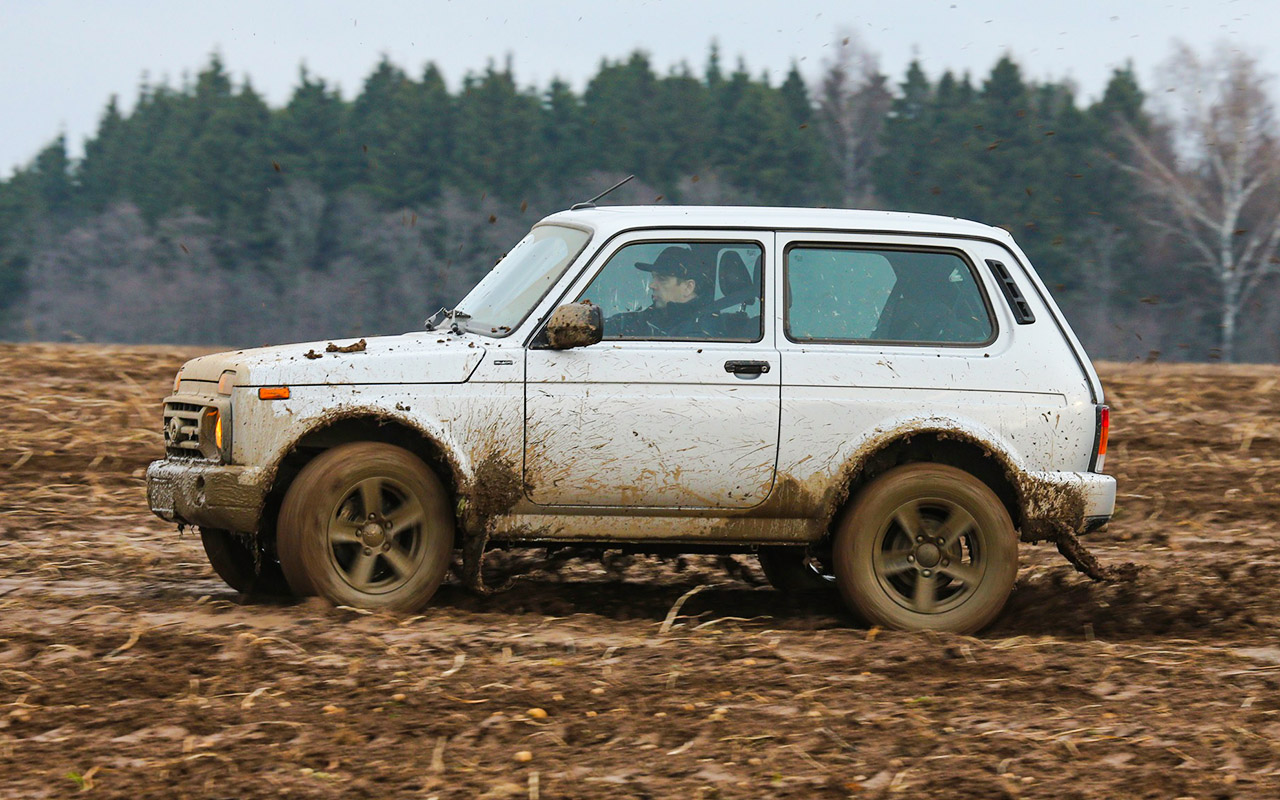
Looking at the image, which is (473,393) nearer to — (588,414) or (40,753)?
(588,414)

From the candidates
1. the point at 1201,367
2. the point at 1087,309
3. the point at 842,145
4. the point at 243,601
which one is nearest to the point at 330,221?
the point at 842,145

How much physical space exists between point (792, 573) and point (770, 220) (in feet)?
7.11

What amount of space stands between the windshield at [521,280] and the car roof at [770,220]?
0.15m

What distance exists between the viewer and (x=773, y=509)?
7.05 meters

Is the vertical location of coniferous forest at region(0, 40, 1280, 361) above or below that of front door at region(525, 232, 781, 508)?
above

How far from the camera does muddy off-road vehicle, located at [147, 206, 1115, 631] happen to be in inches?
265

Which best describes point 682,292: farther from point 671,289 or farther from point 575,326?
point 575,326

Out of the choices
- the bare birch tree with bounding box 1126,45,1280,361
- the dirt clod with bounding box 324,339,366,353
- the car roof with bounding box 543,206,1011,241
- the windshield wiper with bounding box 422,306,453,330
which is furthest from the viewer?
the bare birch tree with bounding box 1126,45,1280,361

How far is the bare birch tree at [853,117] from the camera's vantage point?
2265 inches

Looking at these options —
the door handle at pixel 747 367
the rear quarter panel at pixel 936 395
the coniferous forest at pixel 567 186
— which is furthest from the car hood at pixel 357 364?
the coniferous forest at pixel 567 186

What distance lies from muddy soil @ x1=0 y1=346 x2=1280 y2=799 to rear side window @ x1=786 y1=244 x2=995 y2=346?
145 cm

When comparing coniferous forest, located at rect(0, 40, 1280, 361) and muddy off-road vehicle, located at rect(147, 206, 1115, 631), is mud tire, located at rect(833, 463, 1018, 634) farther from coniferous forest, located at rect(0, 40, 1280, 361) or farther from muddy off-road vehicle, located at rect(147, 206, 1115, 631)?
coniferous forest, located at rect(0, 40, 1280, 361)

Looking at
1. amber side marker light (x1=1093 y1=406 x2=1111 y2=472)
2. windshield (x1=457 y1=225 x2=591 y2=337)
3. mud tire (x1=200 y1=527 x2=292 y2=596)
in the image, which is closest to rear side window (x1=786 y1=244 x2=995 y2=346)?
amber side marker light (x1=1093 y1=406 x2=1111 y2=472)

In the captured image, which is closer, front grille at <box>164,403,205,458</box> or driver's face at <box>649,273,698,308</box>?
front grille at <box>164,403,205,458</box>
